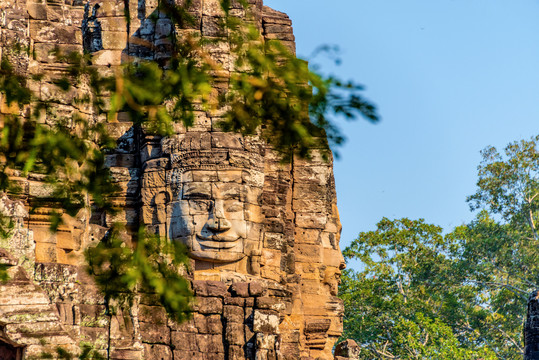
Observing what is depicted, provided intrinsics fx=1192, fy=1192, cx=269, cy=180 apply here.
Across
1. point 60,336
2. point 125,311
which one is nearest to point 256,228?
point 125,311

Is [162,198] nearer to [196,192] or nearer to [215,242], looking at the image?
[196,192]

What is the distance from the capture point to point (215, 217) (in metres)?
14.6

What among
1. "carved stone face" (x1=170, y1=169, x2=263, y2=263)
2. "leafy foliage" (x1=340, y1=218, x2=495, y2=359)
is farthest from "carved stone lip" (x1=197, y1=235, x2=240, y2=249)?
"leafy foliage" (x1=340, y1=218, x2=495, y2=359)

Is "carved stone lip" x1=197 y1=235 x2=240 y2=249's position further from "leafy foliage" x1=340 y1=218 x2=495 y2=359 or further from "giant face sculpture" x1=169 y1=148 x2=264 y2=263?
"leafy foliage" x1=340 y1=218 x2=495 y2=359

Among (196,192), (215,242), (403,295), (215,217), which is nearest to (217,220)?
(215,217)

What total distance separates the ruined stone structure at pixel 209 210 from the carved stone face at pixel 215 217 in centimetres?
1

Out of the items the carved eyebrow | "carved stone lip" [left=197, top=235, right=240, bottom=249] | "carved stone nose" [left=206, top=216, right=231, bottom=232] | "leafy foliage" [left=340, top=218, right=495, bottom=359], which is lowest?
"carved stone lip" [left=197, top=235, right=240, bottom=249]

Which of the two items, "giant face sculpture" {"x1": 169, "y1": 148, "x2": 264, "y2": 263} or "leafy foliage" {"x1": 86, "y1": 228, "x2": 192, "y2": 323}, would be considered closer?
"leafy foliage" {"x1": 86, "y1": 228, "x2": 192, "y2": 323}

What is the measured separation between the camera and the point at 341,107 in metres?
7.20

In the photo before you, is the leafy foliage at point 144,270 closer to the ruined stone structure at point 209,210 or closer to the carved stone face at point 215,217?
the ruined stone structure at point 209,210

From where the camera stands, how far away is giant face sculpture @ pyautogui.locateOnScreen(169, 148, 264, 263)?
48.0 ft

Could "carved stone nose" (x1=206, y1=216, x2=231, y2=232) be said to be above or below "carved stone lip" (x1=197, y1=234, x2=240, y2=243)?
above

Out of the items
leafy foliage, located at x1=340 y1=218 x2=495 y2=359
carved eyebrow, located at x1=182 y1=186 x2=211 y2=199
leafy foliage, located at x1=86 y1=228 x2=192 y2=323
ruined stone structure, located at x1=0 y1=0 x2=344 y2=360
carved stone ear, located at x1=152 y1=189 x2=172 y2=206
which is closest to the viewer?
leafy foliage, located at x1=86 y1=228 x2=192 y2=323

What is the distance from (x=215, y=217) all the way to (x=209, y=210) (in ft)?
0.39
